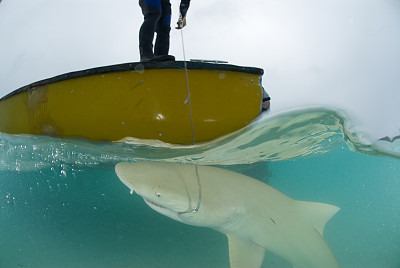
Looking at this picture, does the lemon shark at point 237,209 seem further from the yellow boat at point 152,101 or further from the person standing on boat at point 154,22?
the person standing on boat at point 154,22

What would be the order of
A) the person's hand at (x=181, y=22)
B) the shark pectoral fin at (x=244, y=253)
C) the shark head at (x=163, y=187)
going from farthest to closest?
the person's hand at (x=181, y=22) < the shark pectoral fin at (x=244, y=253) < the shark head at (x=163, y=187)

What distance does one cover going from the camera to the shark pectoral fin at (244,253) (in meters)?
2.09

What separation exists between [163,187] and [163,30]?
1.44 metres

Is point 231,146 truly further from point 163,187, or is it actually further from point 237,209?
point 163,187

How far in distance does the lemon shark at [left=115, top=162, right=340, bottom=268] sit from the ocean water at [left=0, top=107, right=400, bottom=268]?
0.32m

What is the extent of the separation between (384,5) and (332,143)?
7.20 feet

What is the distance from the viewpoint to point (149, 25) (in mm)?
2164

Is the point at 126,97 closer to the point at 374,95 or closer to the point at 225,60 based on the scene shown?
the point at 225,60

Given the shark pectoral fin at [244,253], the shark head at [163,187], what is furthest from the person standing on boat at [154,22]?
the shark pectoral fin at [244,253]

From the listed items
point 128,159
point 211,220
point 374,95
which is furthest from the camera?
point 128,159

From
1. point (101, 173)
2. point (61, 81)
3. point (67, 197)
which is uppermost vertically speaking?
point (61, 81)

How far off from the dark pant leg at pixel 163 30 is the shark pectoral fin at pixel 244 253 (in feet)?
6.02

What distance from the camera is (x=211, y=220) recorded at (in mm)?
2148

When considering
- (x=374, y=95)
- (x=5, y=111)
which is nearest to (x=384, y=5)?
(x=374, y=95)
